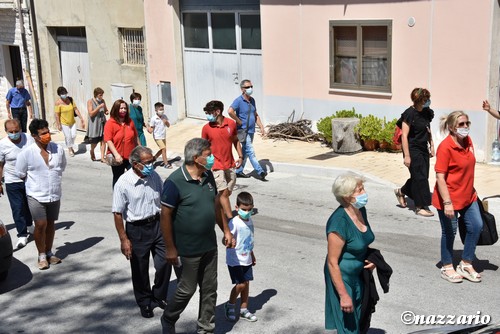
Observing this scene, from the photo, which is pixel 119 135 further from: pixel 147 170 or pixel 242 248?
pixel 242 248

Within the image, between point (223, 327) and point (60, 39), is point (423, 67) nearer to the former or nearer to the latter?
point (223, 327)

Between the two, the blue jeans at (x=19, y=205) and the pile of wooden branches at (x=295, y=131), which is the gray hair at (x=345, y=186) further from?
the pile of wooden branches at (x=295, y=131)

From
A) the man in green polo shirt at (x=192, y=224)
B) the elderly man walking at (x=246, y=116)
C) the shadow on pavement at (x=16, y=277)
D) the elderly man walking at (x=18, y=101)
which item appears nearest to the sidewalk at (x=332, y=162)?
the elderly man walking at (x=246, y=116)

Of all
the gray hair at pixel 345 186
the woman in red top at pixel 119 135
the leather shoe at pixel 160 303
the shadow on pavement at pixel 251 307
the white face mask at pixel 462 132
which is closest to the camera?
the gray hair at pixel 345 186

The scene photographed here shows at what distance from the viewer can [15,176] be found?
10305 mm

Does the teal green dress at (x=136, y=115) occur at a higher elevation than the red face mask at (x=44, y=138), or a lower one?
lower

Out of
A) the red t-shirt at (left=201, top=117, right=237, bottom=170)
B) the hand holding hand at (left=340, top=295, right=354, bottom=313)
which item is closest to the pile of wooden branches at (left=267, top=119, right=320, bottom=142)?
the red t-shirt at (left=201, top=117, right=237, bottom=170)

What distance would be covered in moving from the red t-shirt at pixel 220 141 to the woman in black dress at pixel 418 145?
2437mm

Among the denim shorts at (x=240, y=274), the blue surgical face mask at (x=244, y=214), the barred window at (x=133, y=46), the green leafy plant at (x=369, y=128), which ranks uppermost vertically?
the barred window at (x=133, y=46)

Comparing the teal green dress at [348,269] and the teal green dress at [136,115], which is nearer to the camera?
the teal green dress at [348,269]

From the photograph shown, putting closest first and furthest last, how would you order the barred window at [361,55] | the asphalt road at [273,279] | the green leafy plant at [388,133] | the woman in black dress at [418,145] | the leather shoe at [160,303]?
the asphalt road at [273,279]
the leather shoe at [160,303]
the woman in black dress at [418,145]
the green leafy plant at [388,133]
the barred window at [361,55]

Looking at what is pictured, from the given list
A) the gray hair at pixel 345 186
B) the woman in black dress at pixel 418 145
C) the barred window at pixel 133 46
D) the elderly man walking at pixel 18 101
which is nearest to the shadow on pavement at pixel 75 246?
the woman in black dress at pixel 418 145

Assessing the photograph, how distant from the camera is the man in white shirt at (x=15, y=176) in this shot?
10.4 metres

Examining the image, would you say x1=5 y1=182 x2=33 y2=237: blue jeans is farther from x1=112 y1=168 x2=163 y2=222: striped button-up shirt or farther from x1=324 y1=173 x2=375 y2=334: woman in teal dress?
x1=324 y1=173 x2=375 y2=334: woman in teal dress
